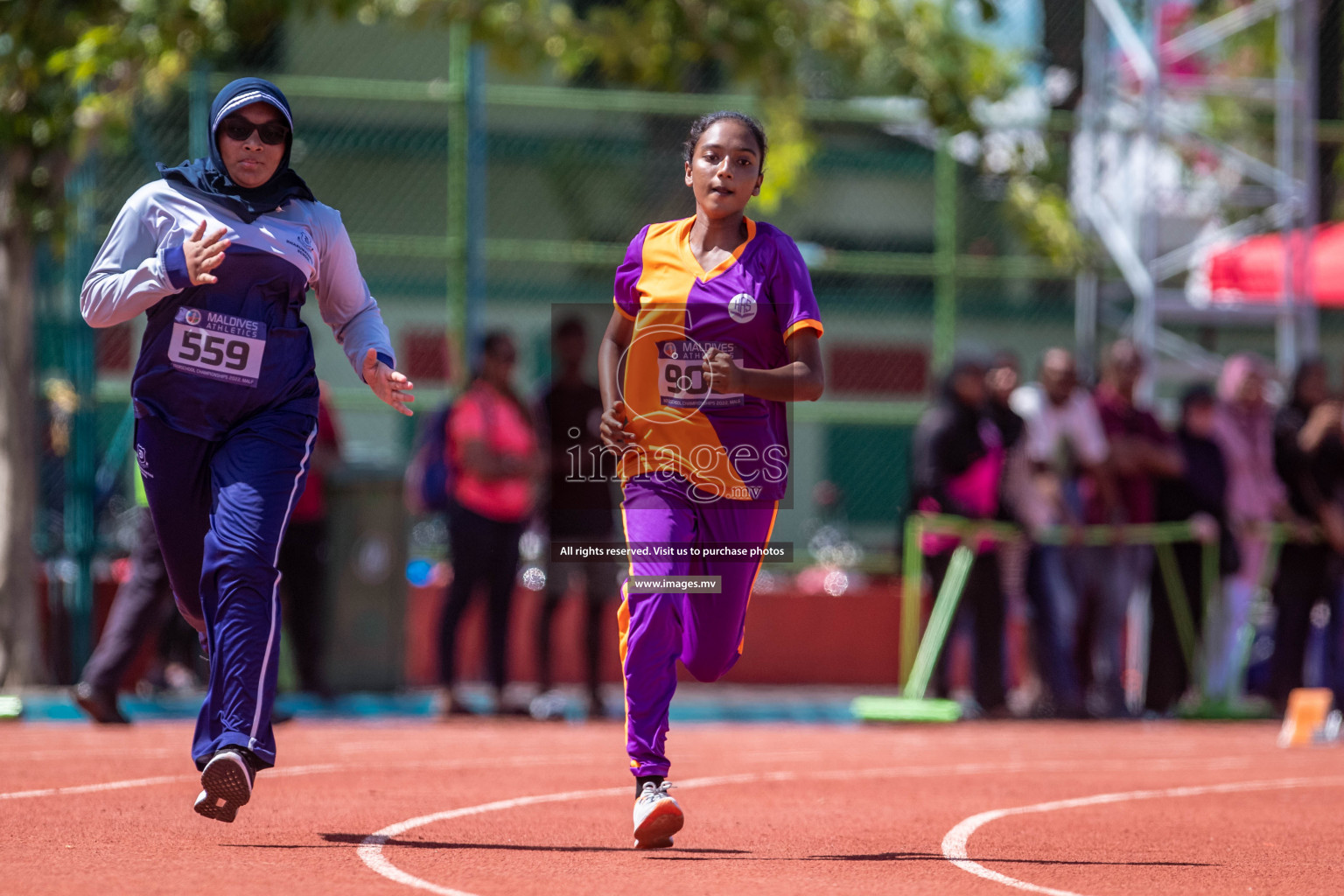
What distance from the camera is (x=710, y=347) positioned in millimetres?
5840

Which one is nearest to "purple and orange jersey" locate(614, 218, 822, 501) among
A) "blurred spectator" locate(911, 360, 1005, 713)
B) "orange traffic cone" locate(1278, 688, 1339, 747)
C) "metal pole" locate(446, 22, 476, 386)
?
"orange traffic cone" locate(1278, 688, 1339, 747)

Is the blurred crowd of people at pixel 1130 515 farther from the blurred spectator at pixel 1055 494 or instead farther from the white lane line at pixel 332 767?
the white lane line at pixel 332 767

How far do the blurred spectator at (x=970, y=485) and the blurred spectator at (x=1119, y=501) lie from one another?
2.78ft

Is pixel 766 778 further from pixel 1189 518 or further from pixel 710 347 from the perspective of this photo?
pixel 1189 518

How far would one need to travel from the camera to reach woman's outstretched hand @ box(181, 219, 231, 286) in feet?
18.6

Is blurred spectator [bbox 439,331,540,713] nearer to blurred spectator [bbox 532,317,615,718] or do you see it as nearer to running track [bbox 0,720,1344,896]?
blurred spectator [bbox 532,317,615,718]

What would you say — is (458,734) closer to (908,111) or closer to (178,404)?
(178,404)

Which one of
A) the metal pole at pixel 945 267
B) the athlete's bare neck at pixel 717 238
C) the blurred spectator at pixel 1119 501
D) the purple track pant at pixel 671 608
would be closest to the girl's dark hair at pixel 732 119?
the athlete's bare neck at pixel 717 238

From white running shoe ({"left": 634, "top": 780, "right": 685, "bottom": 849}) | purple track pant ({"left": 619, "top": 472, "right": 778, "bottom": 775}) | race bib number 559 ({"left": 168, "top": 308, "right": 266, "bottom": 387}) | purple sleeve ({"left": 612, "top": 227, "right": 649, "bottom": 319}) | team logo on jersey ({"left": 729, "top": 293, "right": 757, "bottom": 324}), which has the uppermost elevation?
purple sleeve ({"left": 612, "top": 227, "right": 649, "bottom": 319})

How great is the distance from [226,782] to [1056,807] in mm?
3258

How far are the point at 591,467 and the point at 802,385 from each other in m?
4.60

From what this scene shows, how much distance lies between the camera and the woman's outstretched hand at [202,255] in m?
5.66

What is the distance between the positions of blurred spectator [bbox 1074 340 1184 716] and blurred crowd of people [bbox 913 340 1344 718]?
11mm

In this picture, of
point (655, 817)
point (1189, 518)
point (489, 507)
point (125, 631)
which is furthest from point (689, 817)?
point (1189, 518)
